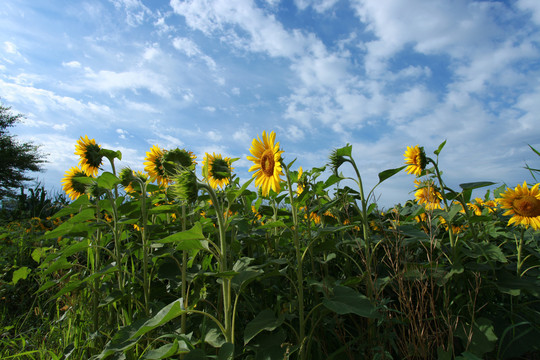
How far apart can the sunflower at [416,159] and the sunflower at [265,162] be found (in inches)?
39.0

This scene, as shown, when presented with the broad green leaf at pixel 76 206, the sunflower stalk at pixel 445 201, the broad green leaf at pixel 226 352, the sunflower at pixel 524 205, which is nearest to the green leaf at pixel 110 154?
the broad green leaf at pixel 76 206

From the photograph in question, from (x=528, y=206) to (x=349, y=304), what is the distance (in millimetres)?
1476

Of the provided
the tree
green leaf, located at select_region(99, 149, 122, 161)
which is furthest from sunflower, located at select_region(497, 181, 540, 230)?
the tree

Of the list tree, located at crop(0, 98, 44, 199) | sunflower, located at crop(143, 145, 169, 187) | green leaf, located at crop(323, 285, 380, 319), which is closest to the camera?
green leaf, located at crop(323, 285, 380, 319)

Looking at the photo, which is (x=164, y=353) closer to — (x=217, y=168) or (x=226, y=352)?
(x=226, y=352)

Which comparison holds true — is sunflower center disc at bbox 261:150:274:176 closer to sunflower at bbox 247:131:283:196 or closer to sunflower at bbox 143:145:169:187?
sunflower at bbox 247:131:283:196

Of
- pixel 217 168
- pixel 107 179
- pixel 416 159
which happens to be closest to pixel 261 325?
pixel 107 179

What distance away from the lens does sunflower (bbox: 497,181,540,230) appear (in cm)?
211

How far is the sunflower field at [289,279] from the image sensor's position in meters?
1.38

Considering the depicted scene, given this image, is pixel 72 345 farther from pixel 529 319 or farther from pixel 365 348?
pixel 529 319

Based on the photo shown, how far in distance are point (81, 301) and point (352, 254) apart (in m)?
1.65

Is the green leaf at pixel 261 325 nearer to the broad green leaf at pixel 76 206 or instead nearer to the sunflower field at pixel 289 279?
the sunflower field at pixel 289 279

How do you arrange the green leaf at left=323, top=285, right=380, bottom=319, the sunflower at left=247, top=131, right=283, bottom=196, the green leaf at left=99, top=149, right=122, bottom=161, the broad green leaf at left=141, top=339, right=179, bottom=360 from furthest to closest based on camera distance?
1. the green leaf at left=99, top=149, right=122, bottom=161
2. the sunflower at left=247, top=131, right=283, bottom=196
3. the green leaf at left=323, top=285, right=380, bottom=319
4. the broad green leaf at left=141, top=339, right=179, bottom=360

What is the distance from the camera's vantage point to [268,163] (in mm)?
1882
